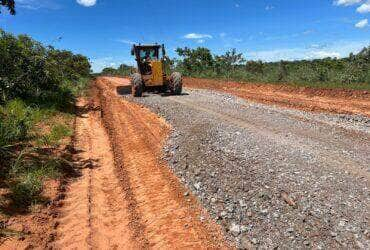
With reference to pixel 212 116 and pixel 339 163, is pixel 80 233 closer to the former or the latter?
pixel 339 163

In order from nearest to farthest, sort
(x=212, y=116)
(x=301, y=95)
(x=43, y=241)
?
(x=43, y=241), (x=212, y=116), (x=301, y=95)

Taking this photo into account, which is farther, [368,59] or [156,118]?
[368,59]

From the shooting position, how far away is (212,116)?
11.9 metres

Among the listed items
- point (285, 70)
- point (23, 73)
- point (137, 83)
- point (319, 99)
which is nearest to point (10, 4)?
point (23, 73)

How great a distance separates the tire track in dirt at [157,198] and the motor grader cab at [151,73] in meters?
7.27

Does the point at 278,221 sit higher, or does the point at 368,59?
the point at 368,59

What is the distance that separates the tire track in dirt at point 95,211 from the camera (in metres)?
4.75

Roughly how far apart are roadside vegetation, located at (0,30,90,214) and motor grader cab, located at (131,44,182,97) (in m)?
3.43

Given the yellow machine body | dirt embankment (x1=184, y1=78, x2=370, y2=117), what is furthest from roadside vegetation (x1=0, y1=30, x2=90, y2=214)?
dirt embankment (x1=184, y1=78, x2=370, y2=117)

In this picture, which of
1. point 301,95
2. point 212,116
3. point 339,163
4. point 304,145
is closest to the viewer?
point 339,163

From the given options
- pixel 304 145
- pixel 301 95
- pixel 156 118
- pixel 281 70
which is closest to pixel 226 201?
pixel 304 145

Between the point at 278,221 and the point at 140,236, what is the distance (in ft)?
5.84

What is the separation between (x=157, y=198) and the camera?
19.7 ft

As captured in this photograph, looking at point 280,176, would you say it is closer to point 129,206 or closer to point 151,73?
point 129,206
